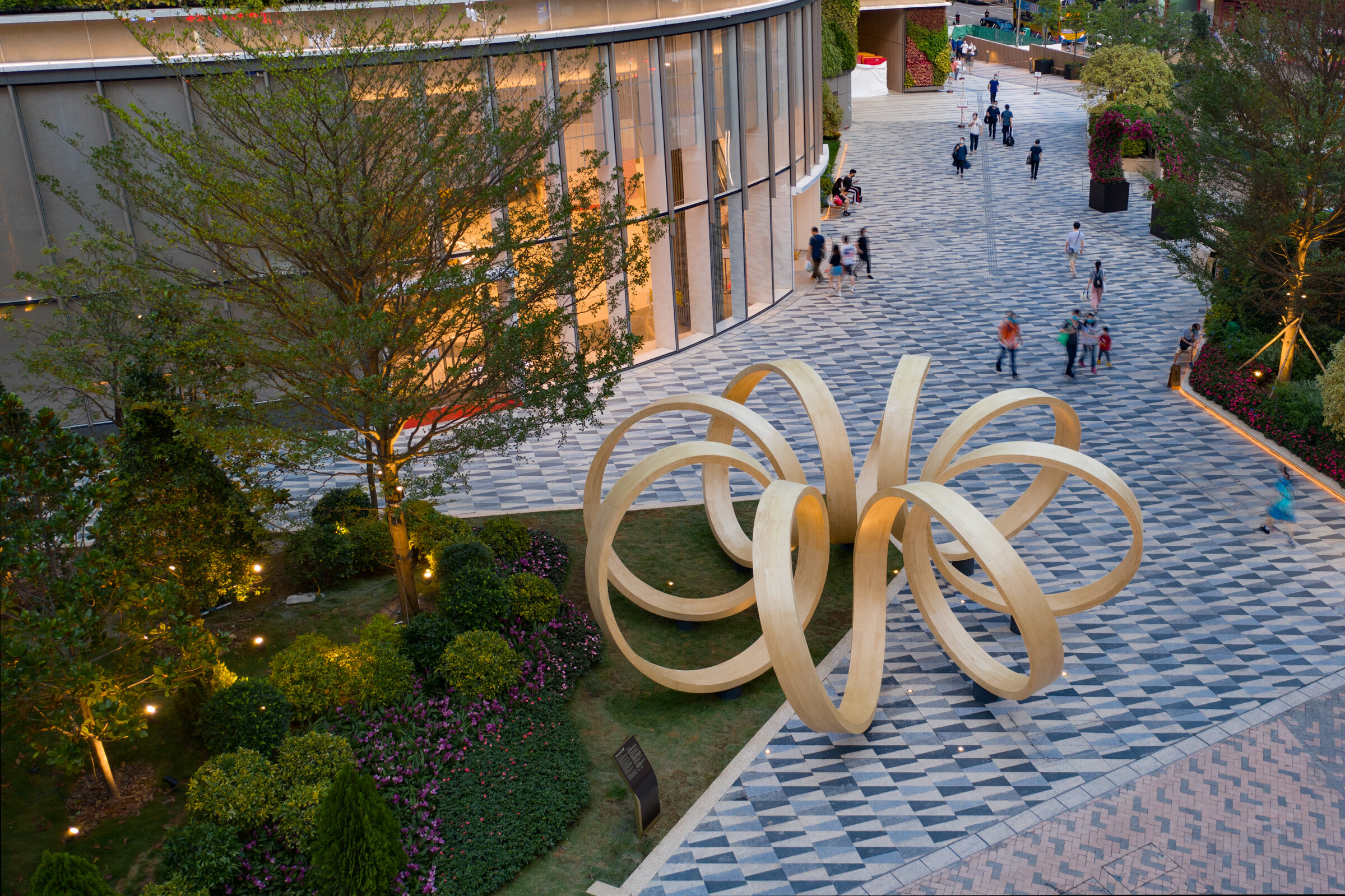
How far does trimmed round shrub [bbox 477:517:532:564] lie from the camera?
1761cm

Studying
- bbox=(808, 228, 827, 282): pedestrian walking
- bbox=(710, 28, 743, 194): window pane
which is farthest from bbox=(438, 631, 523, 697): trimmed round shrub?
bbox=(808, 228, 827, 282): pedestrian walking

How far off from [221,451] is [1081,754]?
1073 centimetres

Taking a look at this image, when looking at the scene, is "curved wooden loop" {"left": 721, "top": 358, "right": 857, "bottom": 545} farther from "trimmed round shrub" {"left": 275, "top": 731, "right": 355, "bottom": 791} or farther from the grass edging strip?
the grass edging strip

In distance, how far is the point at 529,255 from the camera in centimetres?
1570

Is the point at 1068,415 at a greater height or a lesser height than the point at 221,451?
lesser

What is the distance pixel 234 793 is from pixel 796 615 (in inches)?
252

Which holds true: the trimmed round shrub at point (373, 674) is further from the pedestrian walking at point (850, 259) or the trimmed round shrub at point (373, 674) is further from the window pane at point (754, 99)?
the pedestrian walking at point (850, 259)

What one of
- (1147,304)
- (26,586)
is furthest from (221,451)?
(1147,304)

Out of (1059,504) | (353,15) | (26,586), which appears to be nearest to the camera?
(26,586)

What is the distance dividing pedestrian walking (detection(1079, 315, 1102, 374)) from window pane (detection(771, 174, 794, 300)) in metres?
8.89

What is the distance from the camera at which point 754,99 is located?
1136 inches

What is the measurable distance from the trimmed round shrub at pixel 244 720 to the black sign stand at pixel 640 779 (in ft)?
13.9

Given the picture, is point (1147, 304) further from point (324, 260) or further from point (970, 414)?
point (324, 260)

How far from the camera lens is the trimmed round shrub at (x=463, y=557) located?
Result: 16547 millimetres
